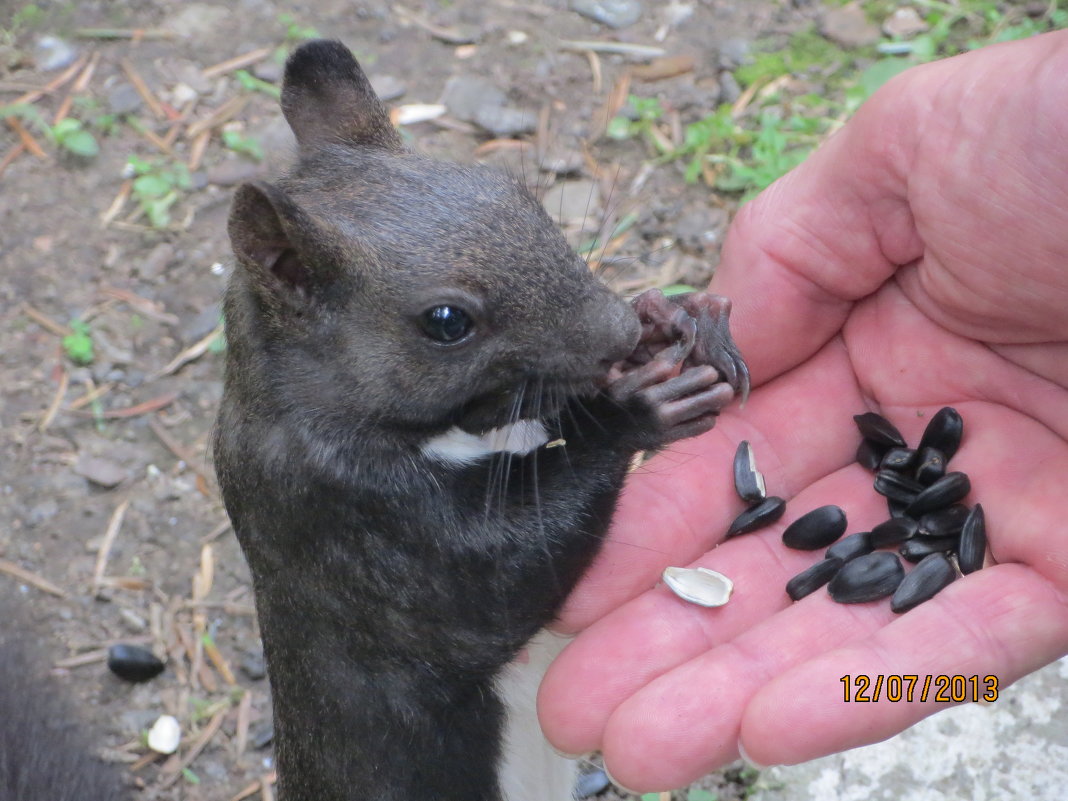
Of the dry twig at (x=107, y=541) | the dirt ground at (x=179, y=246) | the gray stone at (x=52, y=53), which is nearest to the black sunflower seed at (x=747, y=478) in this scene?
the dirt ground at (x=179, y=246)

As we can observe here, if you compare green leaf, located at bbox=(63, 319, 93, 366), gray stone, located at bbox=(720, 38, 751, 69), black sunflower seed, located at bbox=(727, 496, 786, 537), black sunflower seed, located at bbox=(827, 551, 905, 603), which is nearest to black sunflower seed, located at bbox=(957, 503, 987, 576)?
black sunflower seed, located at bbox=(827, 551, 905, 603)

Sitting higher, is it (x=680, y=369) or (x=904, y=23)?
(x=680, y=369)

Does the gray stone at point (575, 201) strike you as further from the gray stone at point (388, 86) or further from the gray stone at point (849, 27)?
the gray stone at point (849, 27)

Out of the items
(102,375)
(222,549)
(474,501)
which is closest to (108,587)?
(222,549)

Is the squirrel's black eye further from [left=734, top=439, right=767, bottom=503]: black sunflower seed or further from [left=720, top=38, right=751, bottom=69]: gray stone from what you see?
[left=720, top=38, right=751, bottom=69]: gray stone

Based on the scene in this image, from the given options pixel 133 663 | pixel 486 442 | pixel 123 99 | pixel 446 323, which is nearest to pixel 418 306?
pixel 446 323

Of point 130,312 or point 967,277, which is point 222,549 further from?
point 967,277

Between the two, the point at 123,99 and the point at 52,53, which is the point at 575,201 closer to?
the point at 123,99
